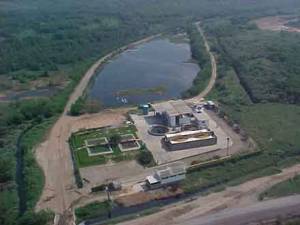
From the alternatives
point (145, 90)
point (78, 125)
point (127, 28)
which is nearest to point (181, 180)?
point (78, 125)

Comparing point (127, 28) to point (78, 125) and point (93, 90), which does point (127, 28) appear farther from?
point (78, 125)

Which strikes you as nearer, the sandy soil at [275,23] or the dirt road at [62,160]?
the dirt road at [62,160]

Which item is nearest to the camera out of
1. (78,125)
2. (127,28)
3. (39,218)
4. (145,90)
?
(39,218)

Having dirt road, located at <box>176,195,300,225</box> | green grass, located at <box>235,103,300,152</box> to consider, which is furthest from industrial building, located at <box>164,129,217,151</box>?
dirt road, located at <box>176,195,300,225</box>

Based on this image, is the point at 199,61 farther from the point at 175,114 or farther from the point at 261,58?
the point at 175,114

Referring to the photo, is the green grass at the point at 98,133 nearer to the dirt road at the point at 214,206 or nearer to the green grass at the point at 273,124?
the green grass at the point at 273,124

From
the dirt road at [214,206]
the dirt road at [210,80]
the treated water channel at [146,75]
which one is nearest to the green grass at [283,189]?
the dirt road at [214,206]
